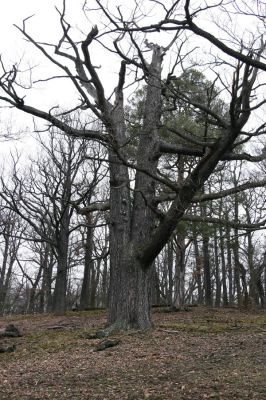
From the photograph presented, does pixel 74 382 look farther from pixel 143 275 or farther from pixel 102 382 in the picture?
pixel 143 275

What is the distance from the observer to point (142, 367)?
673cm

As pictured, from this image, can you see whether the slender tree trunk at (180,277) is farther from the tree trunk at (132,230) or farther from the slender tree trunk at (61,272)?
the tree trunk at (132,230)

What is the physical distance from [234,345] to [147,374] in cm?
248

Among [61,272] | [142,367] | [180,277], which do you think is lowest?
[142,367]

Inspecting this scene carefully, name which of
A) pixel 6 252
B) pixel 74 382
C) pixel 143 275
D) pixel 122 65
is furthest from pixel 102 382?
pixel 6 252

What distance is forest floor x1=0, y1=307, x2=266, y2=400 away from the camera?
17.7 ft

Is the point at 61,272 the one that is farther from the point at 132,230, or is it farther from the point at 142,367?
the point at 142,367

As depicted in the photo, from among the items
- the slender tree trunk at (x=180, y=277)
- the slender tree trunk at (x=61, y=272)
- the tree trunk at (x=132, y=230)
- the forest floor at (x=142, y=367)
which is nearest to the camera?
the forest floor at (x=142, y=367)

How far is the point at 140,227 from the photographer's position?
33.4ft

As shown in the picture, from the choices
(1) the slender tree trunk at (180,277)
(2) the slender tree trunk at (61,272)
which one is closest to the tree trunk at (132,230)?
(1) the slender tree trunk at (180,277)

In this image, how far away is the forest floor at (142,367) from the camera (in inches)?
212

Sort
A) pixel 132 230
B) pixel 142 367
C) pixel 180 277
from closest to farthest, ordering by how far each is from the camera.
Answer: pixel 142 367
pixel 132 230
pixel 180 277

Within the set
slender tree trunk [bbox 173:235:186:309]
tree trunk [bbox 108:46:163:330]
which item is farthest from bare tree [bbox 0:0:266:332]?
slender tree trunk [bbox 173:235:186:309]

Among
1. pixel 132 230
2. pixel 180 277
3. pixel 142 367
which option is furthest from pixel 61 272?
pixel 142 367
